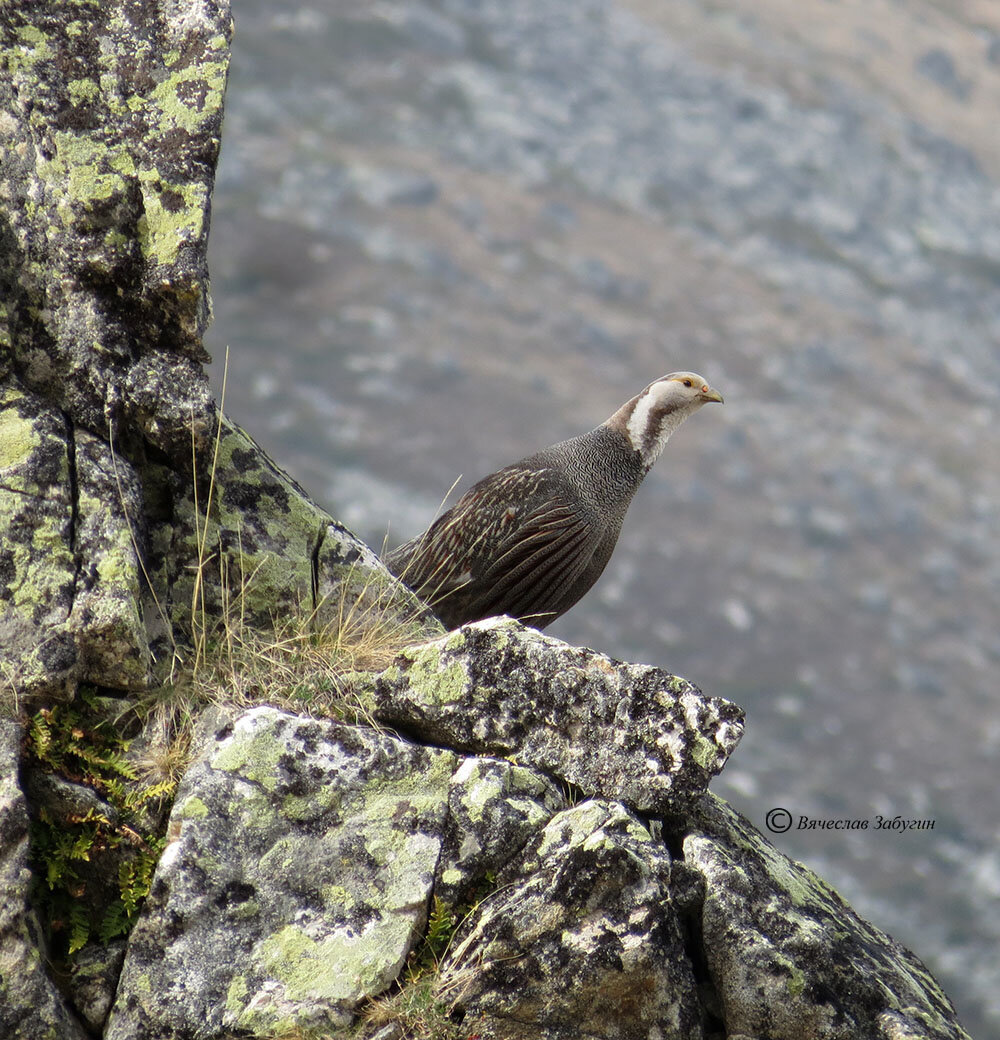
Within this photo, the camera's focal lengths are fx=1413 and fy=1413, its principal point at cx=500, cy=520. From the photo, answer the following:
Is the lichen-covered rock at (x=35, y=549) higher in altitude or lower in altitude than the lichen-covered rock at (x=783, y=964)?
higher

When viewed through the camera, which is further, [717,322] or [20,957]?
[717,322]

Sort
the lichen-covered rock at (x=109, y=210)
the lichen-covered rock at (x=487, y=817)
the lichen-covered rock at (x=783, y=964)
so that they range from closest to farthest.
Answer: the lichen-covered rock at (x=783, y=964) → the lichen-covered rock at (x=487, y=817) → the lichen-covered rock at (x=109, y=210)

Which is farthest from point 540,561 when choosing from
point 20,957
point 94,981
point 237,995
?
point 20,957

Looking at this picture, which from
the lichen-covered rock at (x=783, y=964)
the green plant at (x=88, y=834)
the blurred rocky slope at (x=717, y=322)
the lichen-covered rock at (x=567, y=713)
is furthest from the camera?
the blurred rocky slope at (x=717, y=322)

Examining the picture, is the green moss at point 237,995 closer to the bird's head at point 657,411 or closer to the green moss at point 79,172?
the green moss at point 79,172

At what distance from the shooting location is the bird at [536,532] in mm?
9508

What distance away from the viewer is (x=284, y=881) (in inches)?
220

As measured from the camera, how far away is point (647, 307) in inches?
4609

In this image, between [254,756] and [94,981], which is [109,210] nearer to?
[254,756]

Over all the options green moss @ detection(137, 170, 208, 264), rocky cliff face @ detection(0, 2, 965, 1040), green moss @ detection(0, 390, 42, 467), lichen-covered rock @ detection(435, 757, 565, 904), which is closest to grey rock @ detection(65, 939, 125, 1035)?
rocky cliff face @ detection(0, 2, 965, 1040)

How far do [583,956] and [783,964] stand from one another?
834 mm

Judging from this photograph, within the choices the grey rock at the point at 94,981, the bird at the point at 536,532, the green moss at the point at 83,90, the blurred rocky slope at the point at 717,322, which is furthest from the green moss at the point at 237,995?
the blurred rocky slope at the point at 717,322

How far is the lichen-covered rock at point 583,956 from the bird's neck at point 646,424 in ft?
15.7

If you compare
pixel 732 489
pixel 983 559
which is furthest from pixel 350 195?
pixel 983 559
